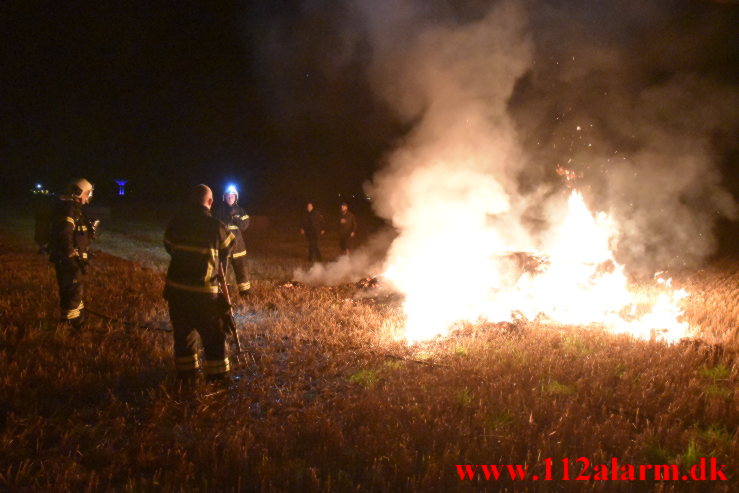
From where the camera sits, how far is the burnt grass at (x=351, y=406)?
3.05m

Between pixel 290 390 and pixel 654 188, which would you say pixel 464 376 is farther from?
pixel 654 188

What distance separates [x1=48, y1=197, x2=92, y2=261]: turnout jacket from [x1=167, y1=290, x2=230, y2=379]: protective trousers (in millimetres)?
2327

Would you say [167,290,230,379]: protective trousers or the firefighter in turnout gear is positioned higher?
the firefighter in turnout gear

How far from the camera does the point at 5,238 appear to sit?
15445 millimetres

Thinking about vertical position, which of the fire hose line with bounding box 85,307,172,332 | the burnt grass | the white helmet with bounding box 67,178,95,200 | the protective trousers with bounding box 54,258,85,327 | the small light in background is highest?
the small light in background

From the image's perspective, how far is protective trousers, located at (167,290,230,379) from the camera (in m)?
4.29

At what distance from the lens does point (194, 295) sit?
4.29m

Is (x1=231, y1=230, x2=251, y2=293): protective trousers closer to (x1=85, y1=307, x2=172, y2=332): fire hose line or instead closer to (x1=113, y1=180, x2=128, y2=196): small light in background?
(x1=85, y1=307, x2=172, y2=332): fire hose line

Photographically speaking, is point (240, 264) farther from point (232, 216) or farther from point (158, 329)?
point (158, 329)

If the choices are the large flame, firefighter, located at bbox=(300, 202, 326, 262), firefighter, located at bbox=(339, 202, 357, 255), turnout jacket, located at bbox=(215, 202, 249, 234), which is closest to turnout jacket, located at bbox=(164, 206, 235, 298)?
the large flame

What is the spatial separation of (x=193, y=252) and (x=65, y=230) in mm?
2477

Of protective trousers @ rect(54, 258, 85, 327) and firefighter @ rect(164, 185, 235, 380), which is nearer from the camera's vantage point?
firefighter @ rect(164, 185, 235, 380)

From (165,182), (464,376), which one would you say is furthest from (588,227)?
(165,182)

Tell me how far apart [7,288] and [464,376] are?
7392mm
